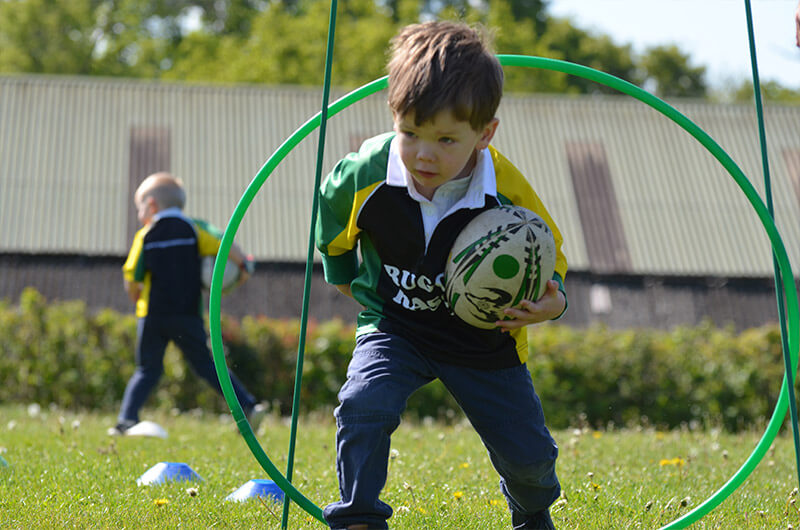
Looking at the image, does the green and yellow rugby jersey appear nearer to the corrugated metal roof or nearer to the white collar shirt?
the white collar shirt

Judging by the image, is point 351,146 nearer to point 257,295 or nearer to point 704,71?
point 257,295

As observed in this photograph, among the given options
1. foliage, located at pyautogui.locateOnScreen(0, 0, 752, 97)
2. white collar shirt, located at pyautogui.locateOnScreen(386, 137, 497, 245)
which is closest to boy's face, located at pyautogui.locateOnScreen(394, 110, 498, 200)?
white collar shirt, located at pyautogui.locateOnScreen(386, 137, 497, 245)

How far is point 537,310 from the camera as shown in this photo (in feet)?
11.9

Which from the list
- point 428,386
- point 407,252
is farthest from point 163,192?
point 407,252

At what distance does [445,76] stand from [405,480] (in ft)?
8.58

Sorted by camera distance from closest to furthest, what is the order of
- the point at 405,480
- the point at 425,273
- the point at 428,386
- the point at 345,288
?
the point at 425,273
the point at 345,288
the point at 405,480
the point at 428,386

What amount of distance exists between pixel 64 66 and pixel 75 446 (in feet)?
133

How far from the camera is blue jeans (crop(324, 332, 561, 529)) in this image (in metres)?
3.46

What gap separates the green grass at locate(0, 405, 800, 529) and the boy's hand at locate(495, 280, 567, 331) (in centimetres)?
107

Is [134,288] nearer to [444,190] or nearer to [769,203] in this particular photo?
[444,190]

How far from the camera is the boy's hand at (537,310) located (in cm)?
362

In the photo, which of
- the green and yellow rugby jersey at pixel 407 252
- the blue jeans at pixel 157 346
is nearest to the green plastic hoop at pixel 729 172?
the green and yellow rugby jersey at pixel 407 252

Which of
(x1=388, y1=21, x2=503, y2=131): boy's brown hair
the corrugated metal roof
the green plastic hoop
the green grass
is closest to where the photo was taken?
(x1=388, y1=21, x2=503, y2=131): boy's brown hair

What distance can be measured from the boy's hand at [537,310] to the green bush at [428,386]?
5.82 m
